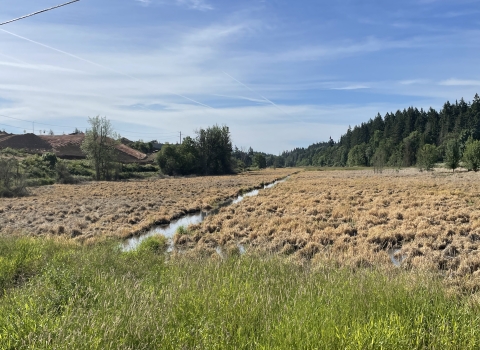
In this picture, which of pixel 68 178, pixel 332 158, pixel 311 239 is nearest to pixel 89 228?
pixel 311 239

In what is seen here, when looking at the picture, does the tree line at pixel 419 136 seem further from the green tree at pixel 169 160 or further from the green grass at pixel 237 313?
the green grass at pixel 237 313

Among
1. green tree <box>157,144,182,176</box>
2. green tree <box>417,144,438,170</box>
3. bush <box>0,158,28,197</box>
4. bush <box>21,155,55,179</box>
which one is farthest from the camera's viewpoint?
green tree <box>157,144,182,176</box>

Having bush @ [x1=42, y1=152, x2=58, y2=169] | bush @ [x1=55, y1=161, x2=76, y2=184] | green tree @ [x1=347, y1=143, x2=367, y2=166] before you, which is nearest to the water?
bush @ [x1=55, y1=161, x2=76, y2=184]

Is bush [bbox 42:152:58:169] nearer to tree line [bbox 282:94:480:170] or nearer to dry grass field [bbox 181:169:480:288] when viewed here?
dry grass field [bbox 181:169:480:288]

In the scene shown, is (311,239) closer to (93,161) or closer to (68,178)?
(68,178)

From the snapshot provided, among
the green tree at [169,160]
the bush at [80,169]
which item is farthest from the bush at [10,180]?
the green tree at [169,160]

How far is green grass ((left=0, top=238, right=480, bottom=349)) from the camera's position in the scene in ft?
10.8

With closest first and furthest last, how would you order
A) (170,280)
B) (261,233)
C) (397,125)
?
1. (170,280)
2. (261,233)
3. (397,125)

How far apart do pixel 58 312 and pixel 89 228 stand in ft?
38.7

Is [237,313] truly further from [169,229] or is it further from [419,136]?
[419,136]

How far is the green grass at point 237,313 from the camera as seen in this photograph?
330 centimetres

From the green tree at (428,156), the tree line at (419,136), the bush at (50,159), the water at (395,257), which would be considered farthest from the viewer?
the tree line at (419,136)

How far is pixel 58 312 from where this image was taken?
4.18 meters

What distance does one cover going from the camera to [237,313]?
4.02 m
